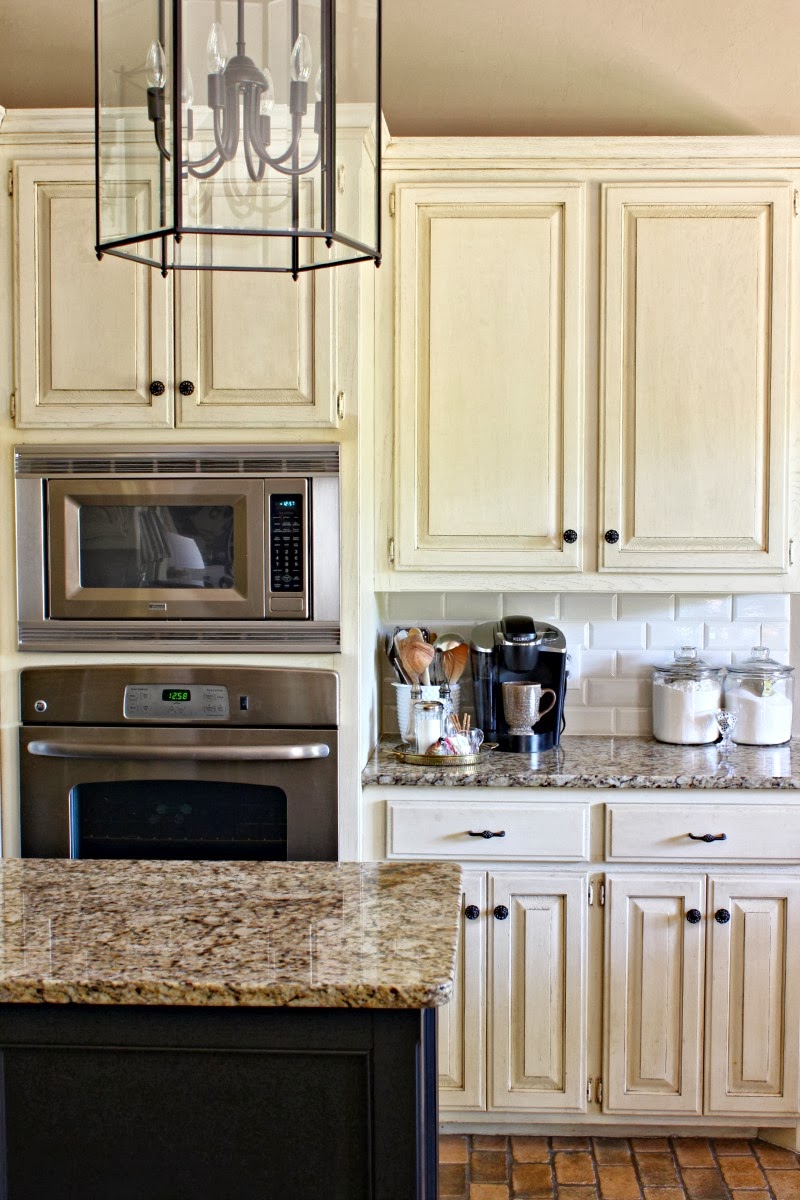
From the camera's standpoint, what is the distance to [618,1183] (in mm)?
2561

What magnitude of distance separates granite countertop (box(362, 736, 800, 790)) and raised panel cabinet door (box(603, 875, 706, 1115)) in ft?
0.81

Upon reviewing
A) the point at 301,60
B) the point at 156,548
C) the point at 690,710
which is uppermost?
the point at 301,60

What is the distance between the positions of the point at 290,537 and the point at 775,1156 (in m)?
1.90

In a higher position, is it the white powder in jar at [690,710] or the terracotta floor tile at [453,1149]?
the white powder in jar at [690,710]

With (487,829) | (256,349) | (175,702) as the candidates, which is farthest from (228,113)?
(487,829)

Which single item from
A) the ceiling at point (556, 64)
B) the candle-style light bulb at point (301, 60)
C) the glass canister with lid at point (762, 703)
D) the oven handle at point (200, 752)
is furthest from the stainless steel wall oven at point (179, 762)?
the ceiling at point (556, 64)

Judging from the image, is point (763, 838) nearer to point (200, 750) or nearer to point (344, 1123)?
point (200, 750)

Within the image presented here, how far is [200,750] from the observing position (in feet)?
8.43

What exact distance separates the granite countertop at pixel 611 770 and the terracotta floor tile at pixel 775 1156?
91cm

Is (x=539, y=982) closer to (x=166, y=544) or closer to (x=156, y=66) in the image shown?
(x=166, y=544)

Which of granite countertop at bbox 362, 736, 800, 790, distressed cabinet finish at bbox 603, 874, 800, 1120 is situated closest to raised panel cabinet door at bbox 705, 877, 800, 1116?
distressed cabinet finish at bbox 603, 874, 800, 1120

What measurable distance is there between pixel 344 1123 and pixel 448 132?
2.68 meters

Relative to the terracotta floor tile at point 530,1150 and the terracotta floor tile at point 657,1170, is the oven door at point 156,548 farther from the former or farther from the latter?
the terracotta floor tile at point 657,1170

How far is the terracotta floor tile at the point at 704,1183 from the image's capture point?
2514 mm
